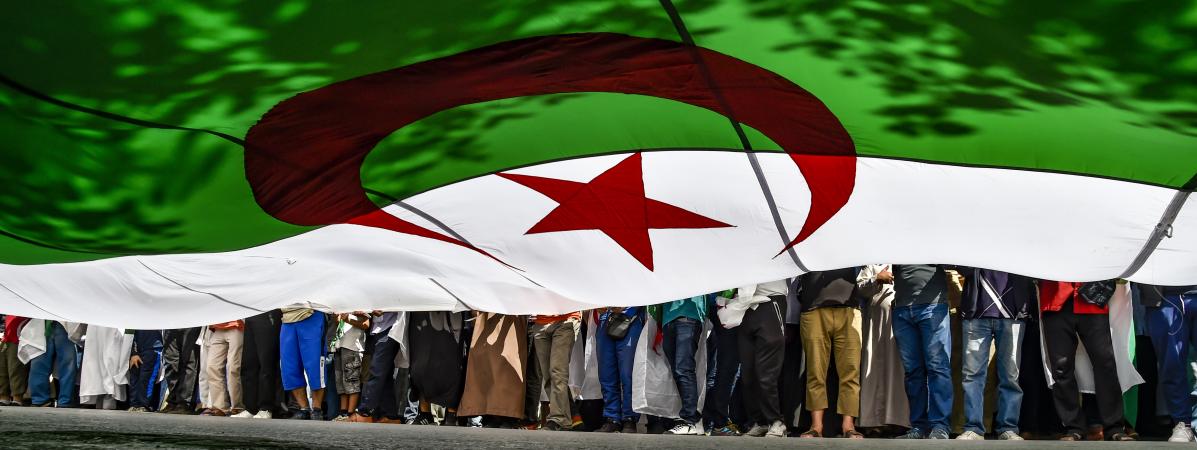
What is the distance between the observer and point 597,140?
9.93 feet

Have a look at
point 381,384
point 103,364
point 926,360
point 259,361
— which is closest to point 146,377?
point 103,364

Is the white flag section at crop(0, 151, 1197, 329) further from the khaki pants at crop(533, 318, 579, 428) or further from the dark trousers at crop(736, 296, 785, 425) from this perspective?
the khaki pants at crop(533, 318, 579, 428)

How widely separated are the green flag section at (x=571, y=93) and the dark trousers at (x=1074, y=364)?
4.27 meters

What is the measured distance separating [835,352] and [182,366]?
282 inches

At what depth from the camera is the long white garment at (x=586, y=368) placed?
8461 mm

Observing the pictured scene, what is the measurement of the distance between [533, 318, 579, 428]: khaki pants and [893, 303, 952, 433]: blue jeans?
2.74m

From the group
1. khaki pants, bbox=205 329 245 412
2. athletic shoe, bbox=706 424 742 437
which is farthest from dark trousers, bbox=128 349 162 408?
athletic shoe, bbox=706 424 742 437

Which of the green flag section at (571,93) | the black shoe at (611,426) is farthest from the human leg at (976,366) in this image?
the green flag section at (571,93)

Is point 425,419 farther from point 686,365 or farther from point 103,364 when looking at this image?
point 103,364

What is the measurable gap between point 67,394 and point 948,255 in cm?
1123

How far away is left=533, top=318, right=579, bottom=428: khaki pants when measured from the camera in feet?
27.4

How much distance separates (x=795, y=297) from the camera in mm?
7754

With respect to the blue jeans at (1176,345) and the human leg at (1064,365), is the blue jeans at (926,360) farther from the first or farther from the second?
the blue jeans at (1176,345)

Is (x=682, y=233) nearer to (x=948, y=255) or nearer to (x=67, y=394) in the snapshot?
(x=948, y=255)
